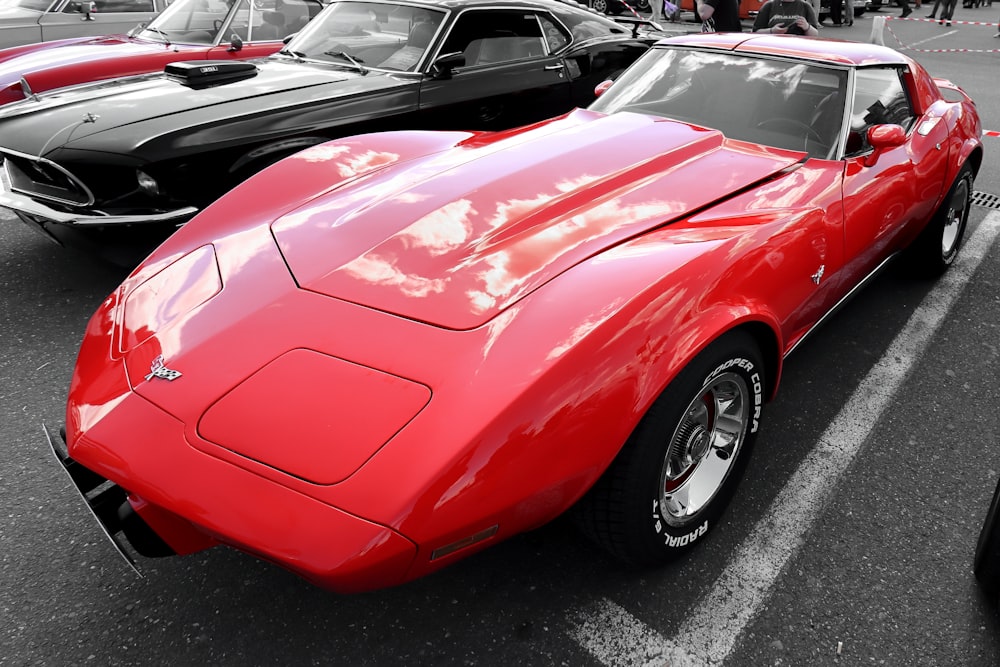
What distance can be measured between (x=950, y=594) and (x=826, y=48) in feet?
7.28

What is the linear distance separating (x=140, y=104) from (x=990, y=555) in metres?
3.85

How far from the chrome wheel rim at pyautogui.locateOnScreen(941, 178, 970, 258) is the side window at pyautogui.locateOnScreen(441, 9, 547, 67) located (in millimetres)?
2679

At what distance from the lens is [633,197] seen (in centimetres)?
220

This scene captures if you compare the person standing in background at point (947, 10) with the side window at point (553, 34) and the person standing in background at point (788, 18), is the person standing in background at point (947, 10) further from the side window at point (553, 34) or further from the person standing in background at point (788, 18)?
the side window at point (553, 34)

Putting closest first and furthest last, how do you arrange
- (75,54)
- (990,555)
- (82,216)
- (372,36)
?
(990,555), (82,216), (372,36), (75,54)

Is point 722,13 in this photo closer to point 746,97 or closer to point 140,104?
point 746,97

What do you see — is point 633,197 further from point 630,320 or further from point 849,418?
point 849,418

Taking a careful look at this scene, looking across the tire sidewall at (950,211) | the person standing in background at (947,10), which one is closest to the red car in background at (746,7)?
the person standing in background at (947,10)

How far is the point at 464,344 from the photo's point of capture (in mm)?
1611

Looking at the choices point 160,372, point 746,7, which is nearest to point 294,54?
point 160,372

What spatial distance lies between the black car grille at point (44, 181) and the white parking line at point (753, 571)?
289cm

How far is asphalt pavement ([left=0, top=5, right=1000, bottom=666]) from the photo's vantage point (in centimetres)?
176

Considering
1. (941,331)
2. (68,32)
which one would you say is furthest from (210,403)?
(68,32)

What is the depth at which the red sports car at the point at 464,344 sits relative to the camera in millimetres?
1438
